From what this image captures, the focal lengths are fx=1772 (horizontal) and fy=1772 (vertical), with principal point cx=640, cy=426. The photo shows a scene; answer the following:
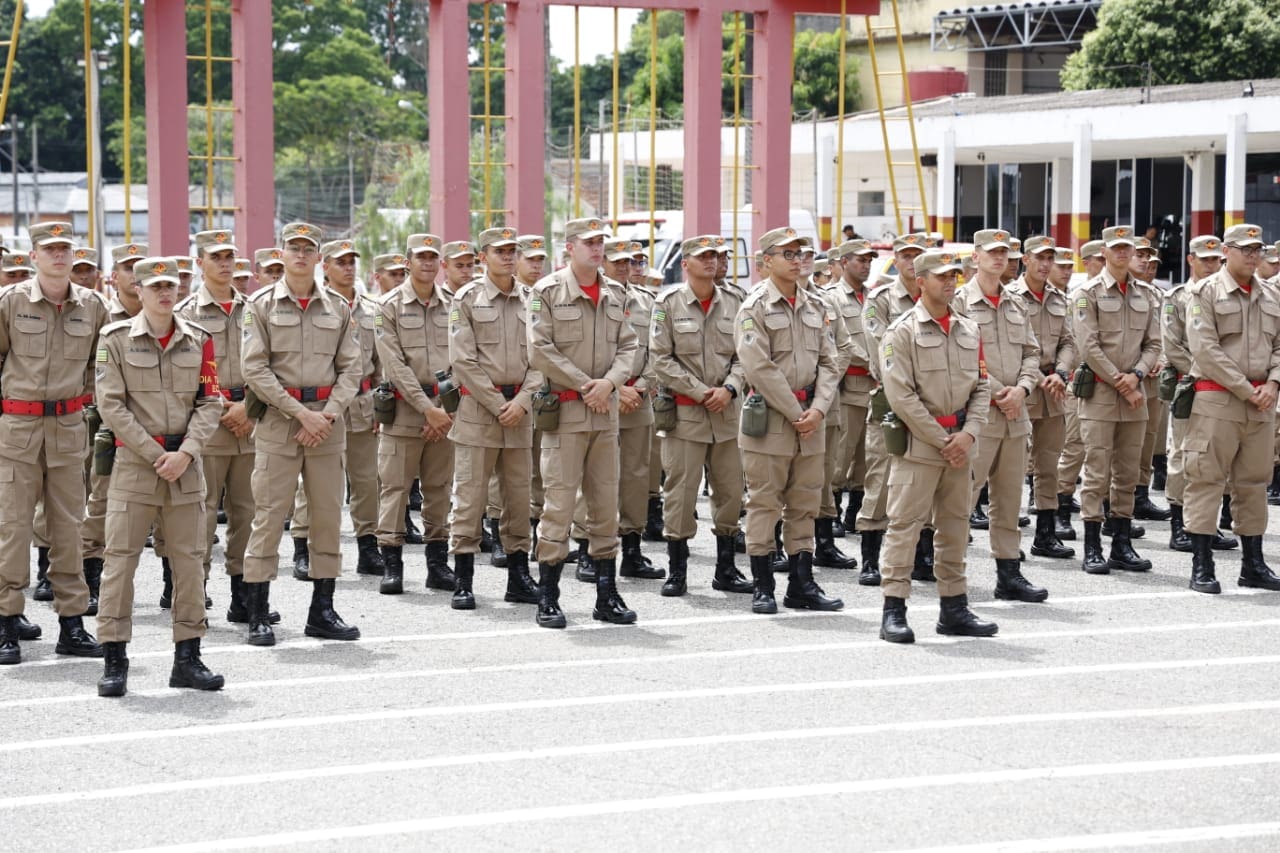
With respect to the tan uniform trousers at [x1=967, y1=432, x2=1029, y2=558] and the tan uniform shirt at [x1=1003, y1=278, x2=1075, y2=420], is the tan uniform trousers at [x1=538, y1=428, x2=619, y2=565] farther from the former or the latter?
the tan uniform shirt at [x1=1003, y1=278, x2=1075, y2=420]

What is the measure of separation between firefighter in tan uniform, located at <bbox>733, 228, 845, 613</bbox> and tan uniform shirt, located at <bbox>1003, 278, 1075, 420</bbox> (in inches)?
81.7

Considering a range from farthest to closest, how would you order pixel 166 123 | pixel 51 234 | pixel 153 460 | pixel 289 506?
pixel 166 123
pixel 289 506
pixel 51 234
pixel 153 460

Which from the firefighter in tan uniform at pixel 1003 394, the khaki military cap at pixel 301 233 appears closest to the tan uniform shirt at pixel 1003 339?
the firefighter in tan uniform at pixel 1003 394

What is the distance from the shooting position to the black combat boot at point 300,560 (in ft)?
36.0

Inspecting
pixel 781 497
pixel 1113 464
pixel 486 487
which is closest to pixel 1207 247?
pixel 1113 464

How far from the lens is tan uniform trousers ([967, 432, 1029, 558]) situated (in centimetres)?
1004

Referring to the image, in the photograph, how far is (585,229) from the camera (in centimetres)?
971

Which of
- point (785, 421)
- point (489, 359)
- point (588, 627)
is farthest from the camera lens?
point (489, 359)

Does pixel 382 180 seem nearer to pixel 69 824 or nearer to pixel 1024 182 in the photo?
pixel 1024 182

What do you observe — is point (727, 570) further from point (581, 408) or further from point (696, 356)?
point (581, 408)

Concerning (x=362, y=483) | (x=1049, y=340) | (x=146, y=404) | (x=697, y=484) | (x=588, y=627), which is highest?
(x=1049, y=340)

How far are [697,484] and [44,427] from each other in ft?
12.3

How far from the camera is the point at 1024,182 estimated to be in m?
38.8

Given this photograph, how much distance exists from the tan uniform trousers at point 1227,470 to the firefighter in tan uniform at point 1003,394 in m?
1.03
